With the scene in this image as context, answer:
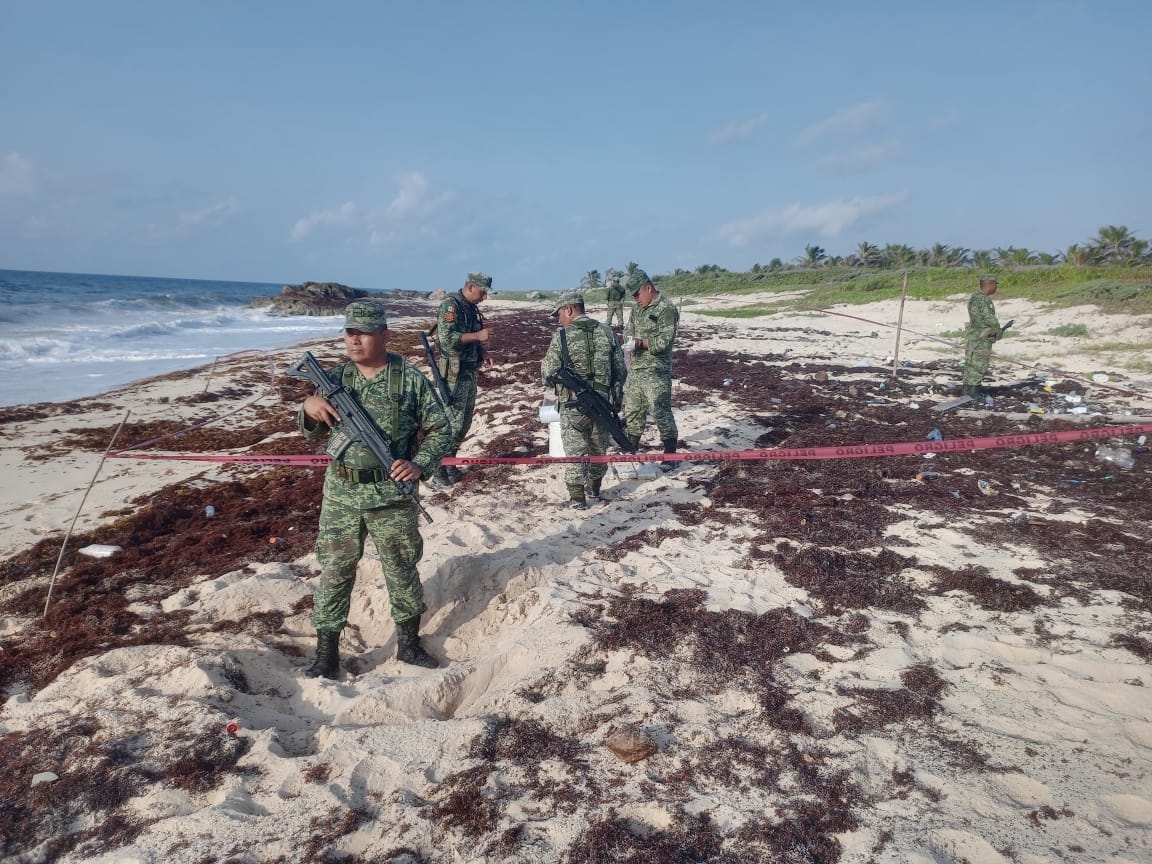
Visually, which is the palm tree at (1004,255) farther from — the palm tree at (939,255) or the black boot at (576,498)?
the black boot at (576,498)

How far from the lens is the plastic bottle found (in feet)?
21.6

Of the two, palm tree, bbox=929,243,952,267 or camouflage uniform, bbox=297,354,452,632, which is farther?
palm tree, bbox=929,243,952,267

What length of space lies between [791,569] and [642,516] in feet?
5.12

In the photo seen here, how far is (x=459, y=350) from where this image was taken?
6621 millimetres

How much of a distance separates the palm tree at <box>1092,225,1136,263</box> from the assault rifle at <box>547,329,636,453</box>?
31.1m

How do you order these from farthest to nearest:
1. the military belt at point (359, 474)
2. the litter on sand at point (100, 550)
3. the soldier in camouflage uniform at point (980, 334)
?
the soldier in camouflage uniform at point (980, 334) < the litter on sand at point (100, 550) < the military belt at point (359, 474)

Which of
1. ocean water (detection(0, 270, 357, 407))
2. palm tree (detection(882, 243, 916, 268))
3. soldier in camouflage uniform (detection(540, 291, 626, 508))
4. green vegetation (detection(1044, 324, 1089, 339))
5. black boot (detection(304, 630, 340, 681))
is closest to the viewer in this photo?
black boot (detection(304, 630, 340, 681))

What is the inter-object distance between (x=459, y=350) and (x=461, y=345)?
56 mm

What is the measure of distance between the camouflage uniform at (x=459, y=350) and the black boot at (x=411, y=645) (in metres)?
2.87

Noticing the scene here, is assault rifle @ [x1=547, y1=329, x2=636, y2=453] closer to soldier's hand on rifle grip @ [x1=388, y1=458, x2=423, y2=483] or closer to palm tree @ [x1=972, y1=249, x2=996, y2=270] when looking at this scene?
soldier's hand on rifle grip @ [x1=388, y1=458, x2=423, y2=483]

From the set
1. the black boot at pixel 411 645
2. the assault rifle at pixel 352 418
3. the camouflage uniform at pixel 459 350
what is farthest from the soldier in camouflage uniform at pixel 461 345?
the black boot at pixel 411 645

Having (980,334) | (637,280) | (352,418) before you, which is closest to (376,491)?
(352,418)

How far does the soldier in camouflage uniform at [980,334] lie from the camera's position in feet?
30.9

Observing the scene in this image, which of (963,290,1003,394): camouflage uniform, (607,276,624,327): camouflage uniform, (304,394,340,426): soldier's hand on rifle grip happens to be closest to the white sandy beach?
(304,394,340,426): soldier's hand on rifle grip
